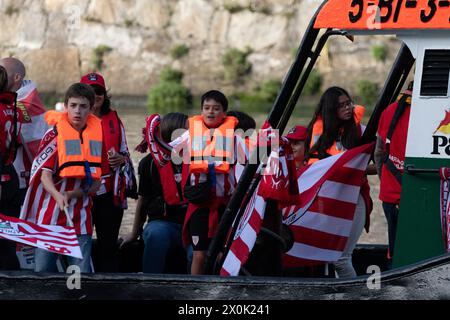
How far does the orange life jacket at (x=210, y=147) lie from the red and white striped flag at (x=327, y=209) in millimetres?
782

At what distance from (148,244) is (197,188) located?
0.81 meters

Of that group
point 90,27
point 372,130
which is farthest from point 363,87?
point 372,130

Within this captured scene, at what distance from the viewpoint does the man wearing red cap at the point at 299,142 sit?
8328 millimetres

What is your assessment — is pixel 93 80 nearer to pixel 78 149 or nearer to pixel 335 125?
pixel 78 149

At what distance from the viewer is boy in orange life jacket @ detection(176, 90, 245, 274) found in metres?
6.96

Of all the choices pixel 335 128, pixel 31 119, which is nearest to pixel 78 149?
pixel 31 119

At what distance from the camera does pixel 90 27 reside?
61.5 metres

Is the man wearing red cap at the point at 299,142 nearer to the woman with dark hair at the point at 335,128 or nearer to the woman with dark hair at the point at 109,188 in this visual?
the woman with dark hair at the point at 335,128

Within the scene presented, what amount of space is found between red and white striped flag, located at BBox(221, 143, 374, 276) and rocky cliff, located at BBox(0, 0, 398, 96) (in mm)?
50052

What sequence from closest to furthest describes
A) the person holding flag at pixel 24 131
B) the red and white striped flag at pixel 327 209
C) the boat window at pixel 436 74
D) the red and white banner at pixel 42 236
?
the boat window at pixel 436 74 → the red and white banner at pixel 42 236 → the red and white striped flag at pixel 327 209 → the person holding flag at pixel 24 131

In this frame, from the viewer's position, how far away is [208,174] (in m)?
6.97

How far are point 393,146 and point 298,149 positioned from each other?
1.15m

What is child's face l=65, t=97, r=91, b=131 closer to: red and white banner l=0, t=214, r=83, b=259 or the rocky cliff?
red and white banner l=0, t=214, r=83, b=259

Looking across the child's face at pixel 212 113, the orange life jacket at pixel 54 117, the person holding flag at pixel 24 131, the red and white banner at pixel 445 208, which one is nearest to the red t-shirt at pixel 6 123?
the person holding flag at pixel 24 131
